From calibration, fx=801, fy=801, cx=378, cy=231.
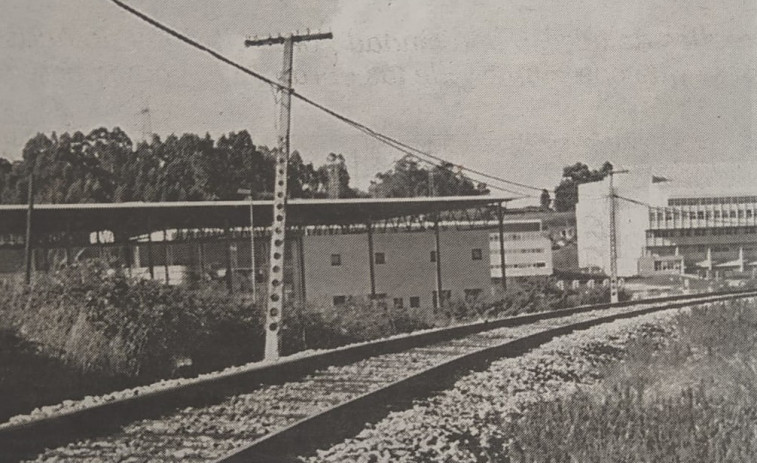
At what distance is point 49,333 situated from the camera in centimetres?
962

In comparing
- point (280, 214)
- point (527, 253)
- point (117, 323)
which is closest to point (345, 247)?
point (280, 214)

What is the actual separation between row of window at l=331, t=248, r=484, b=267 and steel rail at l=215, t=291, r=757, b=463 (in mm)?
21717

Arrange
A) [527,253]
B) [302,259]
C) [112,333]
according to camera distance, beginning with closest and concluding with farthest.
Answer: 1. [112,333]
2. [302,259]
3. [527,253]

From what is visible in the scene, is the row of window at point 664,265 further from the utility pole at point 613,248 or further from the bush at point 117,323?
the bush at point 117,323

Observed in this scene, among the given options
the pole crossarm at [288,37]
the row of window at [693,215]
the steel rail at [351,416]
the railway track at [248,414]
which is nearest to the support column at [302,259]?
the row of window at [693,215]

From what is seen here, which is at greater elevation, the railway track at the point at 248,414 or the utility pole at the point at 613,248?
the utility pole at the point at 613,248

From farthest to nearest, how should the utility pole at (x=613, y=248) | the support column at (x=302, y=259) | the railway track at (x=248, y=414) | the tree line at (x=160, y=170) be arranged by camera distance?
1. the support column at (x=302, y=259)
2. the utility pole at (x=613, y=248)
3. the tree line at (x=160, y=170)
4. the railway track at (x=248, y=414)

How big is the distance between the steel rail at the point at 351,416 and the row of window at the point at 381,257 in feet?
71.3

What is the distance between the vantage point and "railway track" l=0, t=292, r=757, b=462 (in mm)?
5530

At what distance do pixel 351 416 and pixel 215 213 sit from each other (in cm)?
2240

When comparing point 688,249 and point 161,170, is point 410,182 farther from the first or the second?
point 161,170

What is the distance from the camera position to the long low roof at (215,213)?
902 inches

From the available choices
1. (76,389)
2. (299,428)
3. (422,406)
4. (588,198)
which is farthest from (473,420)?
(588,198)

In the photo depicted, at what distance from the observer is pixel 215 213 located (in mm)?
28609
